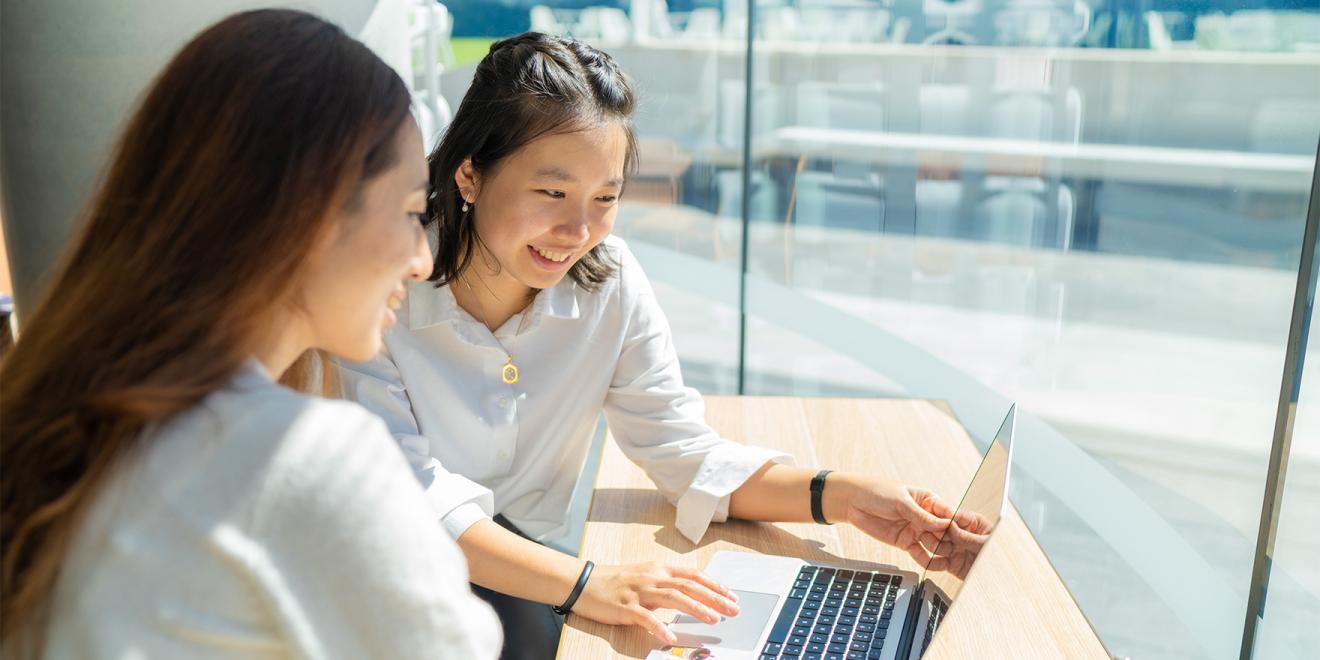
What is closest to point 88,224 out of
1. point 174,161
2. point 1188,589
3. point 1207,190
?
point 174,161

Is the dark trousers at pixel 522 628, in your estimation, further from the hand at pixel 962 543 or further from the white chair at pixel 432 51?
the white chair at pixel 432 51

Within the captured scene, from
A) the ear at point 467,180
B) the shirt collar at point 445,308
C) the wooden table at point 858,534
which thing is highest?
the ear at point 467,180

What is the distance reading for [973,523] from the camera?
3.66 ft

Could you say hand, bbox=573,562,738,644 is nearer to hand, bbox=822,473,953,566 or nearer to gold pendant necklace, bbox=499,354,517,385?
hand, bbox=822,473,953,566

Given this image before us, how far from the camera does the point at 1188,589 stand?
5.68 ft

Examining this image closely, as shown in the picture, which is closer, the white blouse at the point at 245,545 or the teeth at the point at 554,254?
the white blouse at the point at 245,545

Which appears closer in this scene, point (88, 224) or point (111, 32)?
point (88, 224)

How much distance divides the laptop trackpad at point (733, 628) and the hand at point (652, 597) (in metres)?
0.01

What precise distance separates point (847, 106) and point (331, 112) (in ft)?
7.25

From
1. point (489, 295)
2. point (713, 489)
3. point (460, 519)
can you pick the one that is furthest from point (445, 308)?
point (713, 489)

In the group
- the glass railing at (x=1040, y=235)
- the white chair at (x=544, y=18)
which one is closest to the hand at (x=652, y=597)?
the glass railing at (x=1040, y=235)

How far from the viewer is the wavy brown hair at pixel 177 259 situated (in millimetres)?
650

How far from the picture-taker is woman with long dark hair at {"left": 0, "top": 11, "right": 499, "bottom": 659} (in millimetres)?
619

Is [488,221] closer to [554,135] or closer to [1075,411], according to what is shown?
[554,135]
